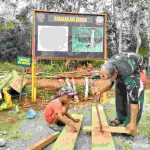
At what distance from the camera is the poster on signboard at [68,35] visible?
33.5ft

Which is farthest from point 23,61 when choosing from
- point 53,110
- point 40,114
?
point 53,110

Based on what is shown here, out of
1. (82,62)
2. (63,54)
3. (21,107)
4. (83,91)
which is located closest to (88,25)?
(63,54)

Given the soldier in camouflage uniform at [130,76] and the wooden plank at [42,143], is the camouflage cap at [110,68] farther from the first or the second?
the wooden plank at [42,143]

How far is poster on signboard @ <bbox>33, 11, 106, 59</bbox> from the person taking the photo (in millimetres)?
10211

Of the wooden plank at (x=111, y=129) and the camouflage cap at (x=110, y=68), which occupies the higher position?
the camouflage cap at (x=110, y=68)

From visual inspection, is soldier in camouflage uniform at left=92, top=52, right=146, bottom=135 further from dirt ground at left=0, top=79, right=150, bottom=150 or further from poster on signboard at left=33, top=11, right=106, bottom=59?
poster on signboard at left=33, top=11, right=106, bottom=59

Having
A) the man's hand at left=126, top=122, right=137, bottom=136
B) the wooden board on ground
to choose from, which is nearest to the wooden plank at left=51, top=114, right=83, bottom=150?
the wooden board on ground

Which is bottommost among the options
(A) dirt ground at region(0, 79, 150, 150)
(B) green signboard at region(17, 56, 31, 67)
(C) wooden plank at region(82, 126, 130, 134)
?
(A) dirt ground at region(0, 79, 150, 150)

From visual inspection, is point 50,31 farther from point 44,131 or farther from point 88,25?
point 44,131

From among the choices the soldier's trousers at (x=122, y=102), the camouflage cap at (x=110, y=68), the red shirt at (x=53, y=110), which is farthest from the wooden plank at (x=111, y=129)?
the camouflage cap at (x=110, y=68)

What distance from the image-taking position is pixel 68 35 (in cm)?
1041

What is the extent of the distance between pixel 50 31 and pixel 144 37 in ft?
69.0

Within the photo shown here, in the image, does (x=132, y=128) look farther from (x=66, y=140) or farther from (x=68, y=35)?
(x=68, y=35)

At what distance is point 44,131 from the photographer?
22.5 ft
